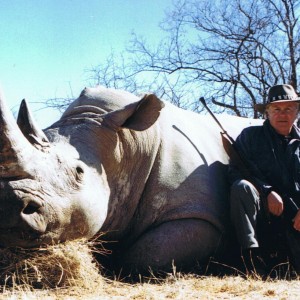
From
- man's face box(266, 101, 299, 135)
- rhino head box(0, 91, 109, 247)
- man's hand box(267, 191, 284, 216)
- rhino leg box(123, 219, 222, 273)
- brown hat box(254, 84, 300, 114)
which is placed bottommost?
→ rhino leg box(123, 219, 222, 273)

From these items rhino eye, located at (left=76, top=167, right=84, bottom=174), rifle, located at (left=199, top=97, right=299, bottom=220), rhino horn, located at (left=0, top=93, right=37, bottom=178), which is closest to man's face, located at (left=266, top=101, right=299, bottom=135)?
rifle, located at (left=199, top=97, right=299, bottom=220)

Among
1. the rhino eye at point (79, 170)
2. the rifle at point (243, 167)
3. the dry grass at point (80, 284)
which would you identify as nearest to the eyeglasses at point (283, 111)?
the rifle at point (243, 167)

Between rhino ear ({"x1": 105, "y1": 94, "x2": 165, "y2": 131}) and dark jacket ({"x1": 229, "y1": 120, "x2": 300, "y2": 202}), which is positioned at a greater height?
rhino ear ({"x1": 105, "y1": 94, "x2": 165, "y2": 131})

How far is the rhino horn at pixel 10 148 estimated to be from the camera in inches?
161

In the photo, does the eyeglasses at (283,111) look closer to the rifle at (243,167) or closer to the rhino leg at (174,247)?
the rifle at (243,167)

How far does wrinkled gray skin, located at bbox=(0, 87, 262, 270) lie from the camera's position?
13.9 ft

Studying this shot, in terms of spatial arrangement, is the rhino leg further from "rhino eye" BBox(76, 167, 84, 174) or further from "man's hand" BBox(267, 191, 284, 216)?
"rhino eye" BBox(76, 167, 84, 174)

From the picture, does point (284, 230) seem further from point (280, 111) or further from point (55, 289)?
point (55, 289)

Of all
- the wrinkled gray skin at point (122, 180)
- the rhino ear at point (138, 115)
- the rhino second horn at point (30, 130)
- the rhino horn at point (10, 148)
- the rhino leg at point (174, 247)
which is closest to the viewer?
the rhino horn at point (10, 148)

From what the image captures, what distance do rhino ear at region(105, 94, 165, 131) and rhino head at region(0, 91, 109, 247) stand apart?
21.3 inches

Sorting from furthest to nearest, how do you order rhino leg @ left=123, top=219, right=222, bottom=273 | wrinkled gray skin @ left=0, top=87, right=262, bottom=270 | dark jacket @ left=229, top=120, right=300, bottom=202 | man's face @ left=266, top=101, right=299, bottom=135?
man's face @ left=266, top=101, right=299, bottom=135
dark jacket @ left=229, top=120, right=300, bottom=202
rhino leg @ left=123, top=219, right=222, bottom=273
wrinkled gray skin @ left=0, top=87, right=262, bottom=270

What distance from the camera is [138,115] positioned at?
5301 millimetres

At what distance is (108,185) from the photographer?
16.8 ft

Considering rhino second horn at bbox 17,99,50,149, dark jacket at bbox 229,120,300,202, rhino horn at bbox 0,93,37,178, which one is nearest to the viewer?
rhino horn at bbox 0,93,37,178
